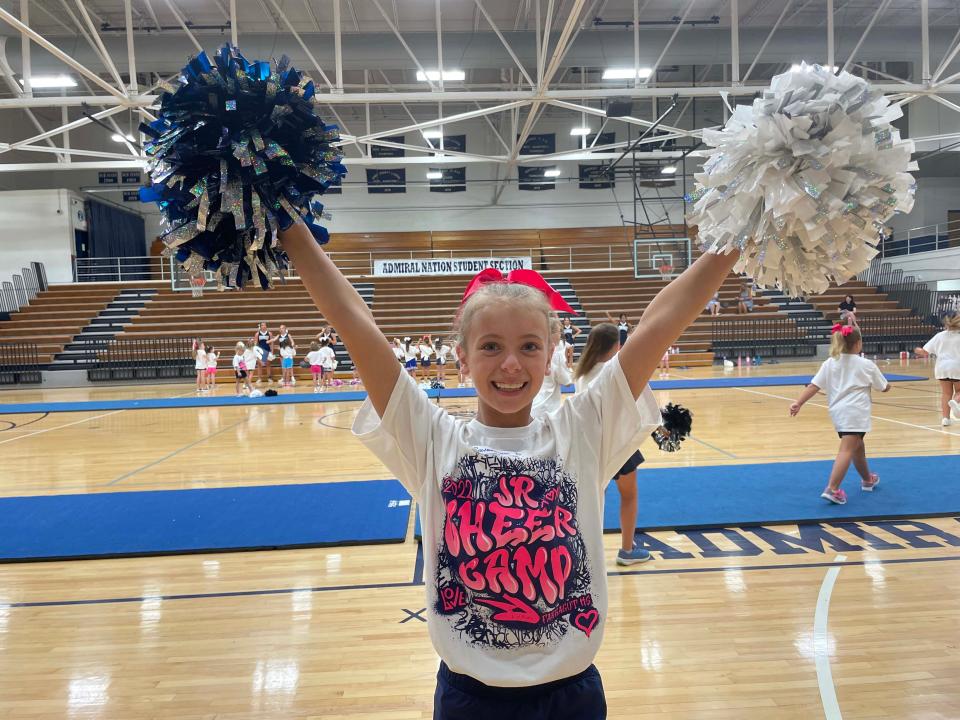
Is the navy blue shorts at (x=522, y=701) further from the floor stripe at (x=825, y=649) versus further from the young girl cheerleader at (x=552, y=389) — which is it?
the young girl cheerleader at (x=552, y=389)

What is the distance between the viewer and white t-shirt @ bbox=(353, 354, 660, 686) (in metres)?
1.17

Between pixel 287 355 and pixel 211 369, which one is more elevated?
pixel 287 355

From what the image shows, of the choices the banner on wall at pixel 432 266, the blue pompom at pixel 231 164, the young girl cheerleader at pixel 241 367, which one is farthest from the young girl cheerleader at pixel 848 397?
the banner on wall at pixel 432 266

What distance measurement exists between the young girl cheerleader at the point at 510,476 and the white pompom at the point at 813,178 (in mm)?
109

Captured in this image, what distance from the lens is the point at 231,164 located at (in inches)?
46.0

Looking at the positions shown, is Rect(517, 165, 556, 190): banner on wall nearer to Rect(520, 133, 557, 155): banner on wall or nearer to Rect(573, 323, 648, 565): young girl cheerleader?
Rect(520, 133, 557, 155): banner on wall

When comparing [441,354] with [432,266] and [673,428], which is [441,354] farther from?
[673,428]

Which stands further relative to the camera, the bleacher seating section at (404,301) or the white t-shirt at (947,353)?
the bleacher seating section at (404,301)

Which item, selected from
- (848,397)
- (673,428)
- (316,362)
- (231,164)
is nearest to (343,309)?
(231,164)

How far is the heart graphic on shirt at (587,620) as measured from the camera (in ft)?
3.91

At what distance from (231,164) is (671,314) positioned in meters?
0.86

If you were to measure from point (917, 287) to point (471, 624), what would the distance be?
22.9 meters

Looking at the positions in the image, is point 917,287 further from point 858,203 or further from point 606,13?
point 858,203

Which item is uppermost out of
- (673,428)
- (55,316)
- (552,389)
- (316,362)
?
(55,316)
